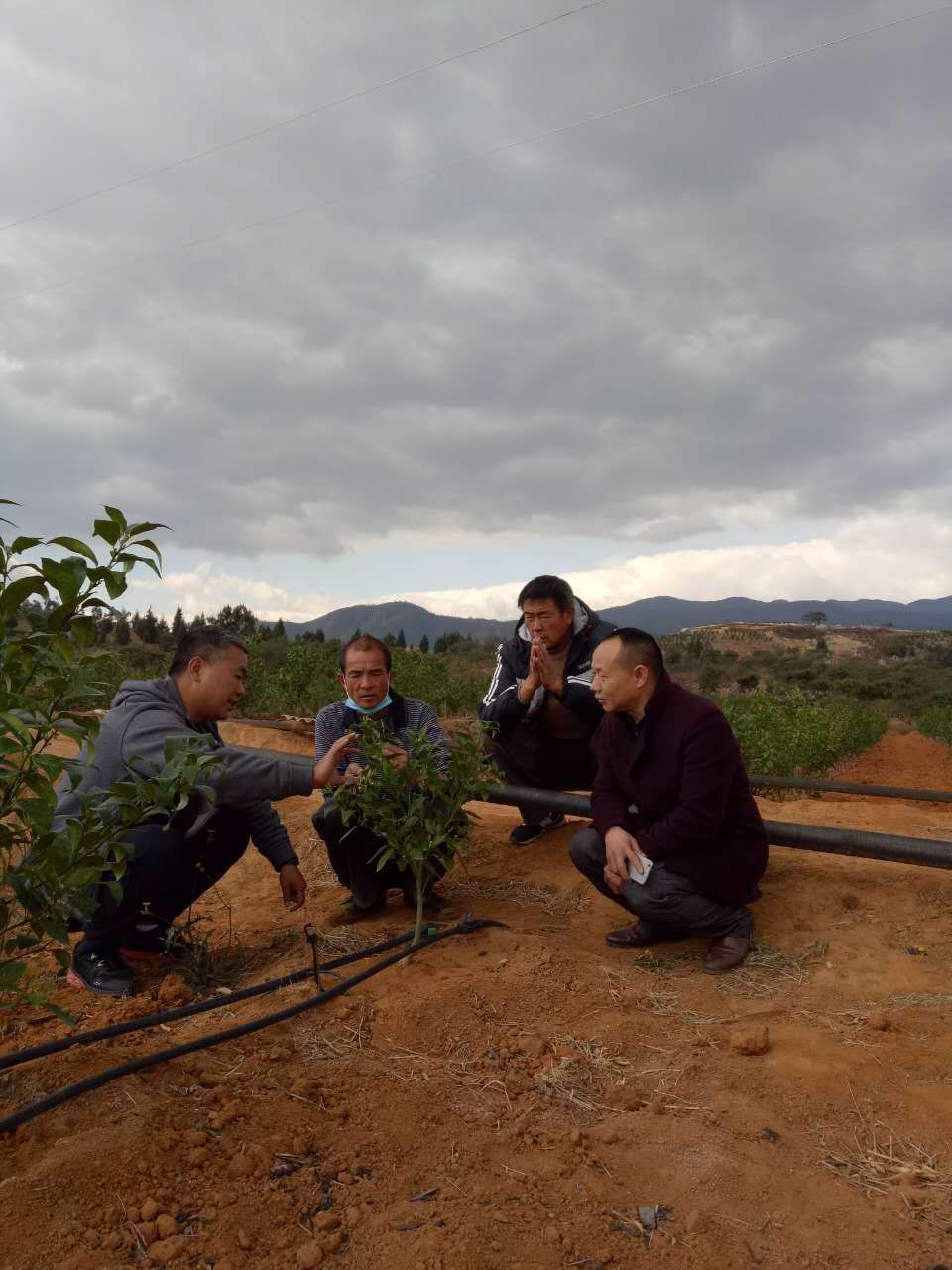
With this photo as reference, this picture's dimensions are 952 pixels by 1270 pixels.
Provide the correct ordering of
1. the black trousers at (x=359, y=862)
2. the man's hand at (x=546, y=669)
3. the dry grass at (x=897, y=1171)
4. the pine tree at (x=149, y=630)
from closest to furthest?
the dry grass at (x=897, y=1171)
the black trousers at (x=359, y=862)
the man's hand at (x=546, y=669)
the pine tree at (x=149, y=630)

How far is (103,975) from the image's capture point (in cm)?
307

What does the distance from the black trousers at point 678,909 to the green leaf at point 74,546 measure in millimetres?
2364

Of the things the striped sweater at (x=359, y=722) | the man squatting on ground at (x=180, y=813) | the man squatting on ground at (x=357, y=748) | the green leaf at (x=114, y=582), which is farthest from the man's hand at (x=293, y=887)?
the green leaf at (x=114, y=582)

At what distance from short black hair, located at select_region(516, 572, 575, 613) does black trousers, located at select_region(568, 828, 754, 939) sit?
59.5 inches

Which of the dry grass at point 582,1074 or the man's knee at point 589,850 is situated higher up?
the man's knee at point 589,850

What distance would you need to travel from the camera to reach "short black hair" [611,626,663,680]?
10.7 feet

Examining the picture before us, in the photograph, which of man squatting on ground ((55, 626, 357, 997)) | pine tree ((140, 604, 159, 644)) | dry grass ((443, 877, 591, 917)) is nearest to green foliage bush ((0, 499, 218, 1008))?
man squatting on ground ((55, 626, 357, 997))

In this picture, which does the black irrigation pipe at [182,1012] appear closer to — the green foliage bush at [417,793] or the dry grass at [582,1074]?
the green foliage bush at [417,793]

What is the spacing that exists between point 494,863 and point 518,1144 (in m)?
2.59

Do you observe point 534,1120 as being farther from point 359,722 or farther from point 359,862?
point 359,722

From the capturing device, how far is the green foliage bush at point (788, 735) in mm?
11383

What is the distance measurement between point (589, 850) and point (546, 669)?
1108 millimetres

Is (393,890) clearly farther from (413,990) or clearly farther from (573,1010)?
(573,1010)

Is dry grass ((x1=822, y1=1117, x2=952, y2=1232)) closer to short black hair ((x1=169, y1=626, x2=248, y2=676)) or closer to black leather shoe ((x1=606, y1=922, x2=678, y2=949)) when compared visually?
black leather shoe ((x1=606, y1=922, x2=678, y2=949))
